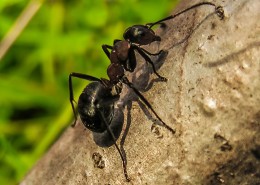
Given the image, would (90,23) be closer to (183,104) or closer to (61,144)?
(61,144)

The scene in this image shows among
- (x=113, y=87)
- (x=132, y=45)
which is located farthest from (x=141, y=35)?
(x=113, y=87)

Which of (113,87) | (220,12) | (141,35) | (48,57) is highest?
(220,12)

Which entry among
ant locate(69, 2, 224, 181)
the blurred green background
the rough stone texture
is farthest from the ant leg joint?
the blurred green background

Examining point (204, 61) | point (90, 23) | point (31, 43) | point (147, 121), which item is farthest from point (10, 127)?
point (204, 61)

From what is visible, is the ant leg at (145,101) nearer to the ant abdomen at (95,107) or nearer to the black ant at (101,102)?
the black ant at (101,102)

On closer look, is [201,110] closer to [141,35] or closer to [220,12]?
[220,12]
